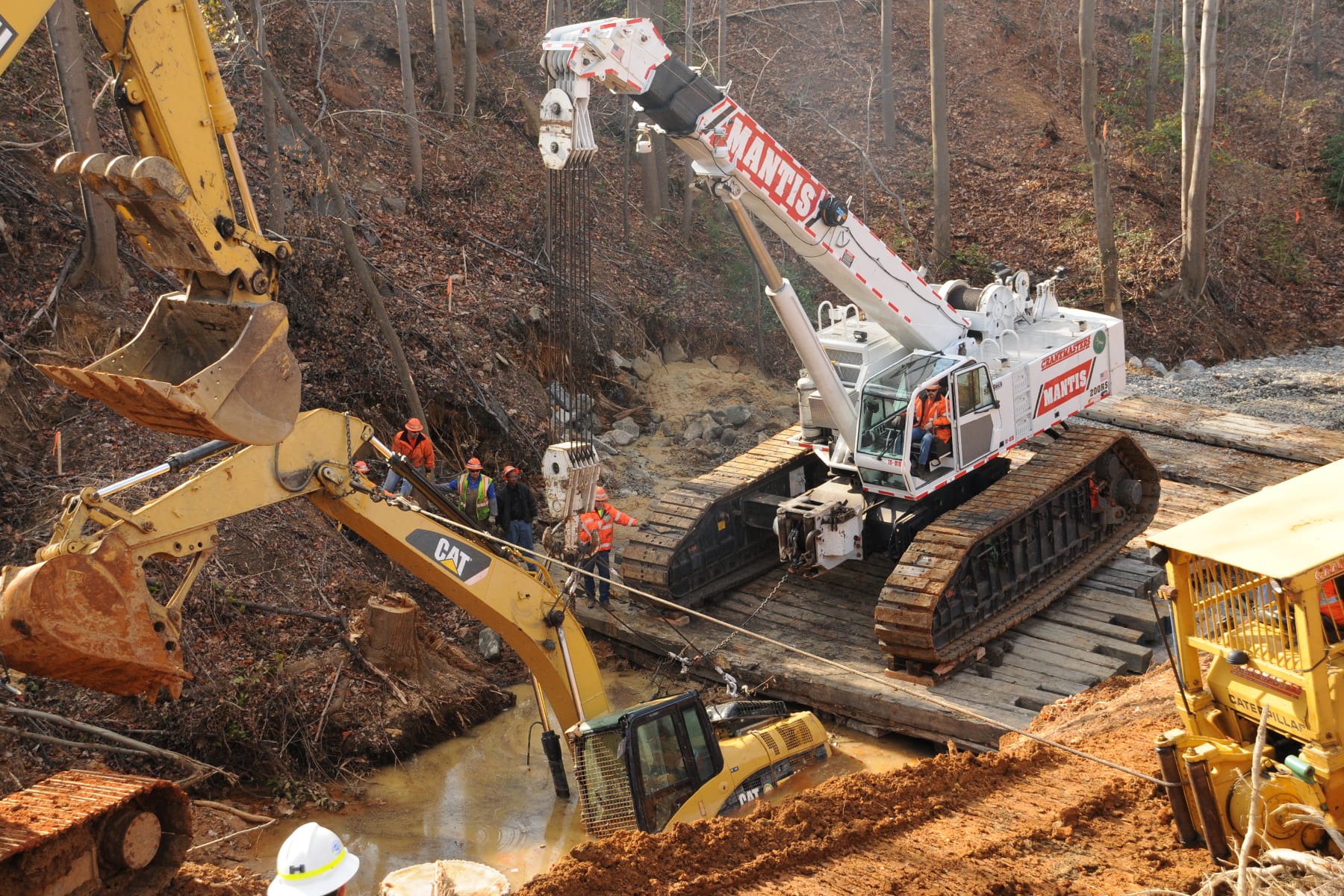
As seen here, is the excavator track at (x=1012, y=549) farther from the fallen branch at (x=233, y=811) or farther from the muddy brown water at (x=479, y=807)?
the fallen branch at (x=233, y=811)

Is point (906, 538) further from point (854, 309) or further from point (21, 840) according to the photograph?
point (21, 840)

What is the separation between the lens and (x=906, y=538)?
1184 cm

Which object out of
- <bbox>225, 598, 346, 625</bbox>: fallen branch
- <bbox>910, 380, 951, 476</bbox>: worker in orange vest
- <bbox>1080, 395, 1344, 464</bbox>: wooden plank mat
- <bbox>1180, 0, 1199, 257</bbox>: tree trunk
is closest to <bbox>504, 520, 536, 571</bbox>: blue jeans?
<bbox>225, 598, 346, 625</bbox>: fallen branch

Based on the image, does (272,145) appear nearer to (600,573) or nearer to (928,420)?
(600,573)

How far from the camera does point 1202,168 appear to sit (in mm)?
21453

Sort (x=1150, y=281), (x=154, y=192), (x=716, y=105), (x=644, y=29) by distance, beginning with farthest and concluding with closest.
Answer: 1. (x=1150, y=281)
2. (x=716, y=105)
3. (x=644, y=29)
4. (x=154, y=192)

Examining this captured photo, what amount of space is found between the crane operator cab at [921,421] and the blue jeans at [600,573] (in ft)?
8.58

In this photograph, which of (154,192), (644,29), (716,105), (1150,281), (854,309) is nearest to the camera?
(154,192)

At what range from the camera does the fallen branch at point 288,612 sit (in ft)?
33.6

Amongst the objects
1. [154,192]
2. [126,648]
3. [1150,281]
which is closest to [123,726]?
[126,648]

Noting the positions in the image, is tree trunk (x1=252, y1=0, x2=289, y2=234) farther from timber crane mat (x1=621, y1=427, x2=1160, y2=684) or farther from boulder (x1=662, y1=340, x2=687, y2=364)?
boulder (x1=662, y1=340, x2=687, y2=364)

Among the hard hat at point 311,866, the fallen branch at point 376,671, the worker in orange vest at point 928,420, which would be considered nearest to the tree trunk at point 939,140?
the worker in orange vest at point 928,420

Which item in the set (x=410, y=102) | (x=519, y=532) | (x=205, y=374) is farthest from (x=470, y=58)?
(x=205, y=374)

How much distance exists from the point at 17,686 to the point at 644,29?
657cm
